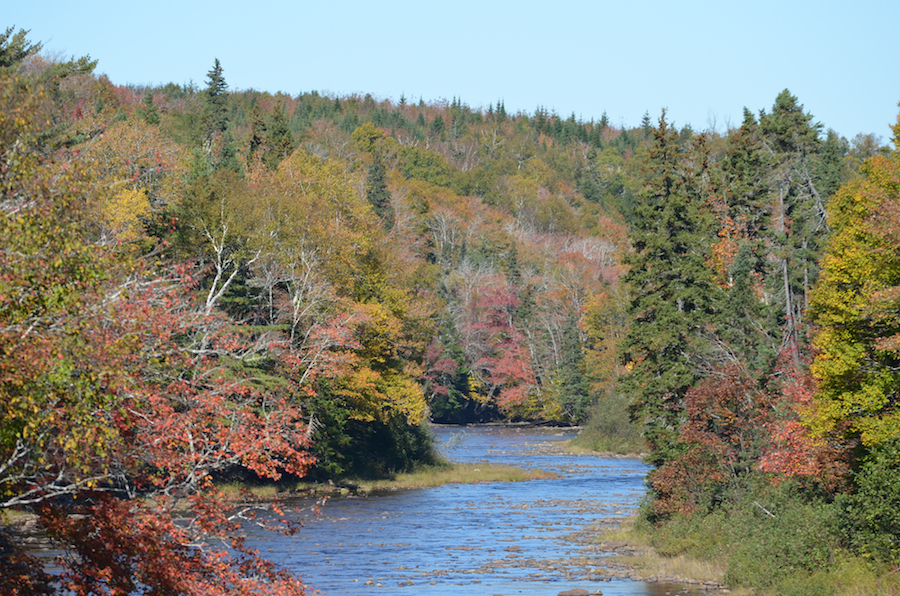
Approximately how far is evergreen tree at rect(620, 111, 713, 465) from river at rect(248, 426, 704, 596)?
6.26 meters

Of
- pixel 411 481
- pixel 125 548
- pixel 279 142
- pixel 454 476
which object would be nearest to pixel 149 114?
pixel 279 142

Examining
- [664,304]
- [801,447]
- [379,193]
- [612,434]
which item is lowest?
[612,434]

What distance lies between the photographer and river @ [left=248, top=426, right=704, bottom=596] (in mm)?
29125

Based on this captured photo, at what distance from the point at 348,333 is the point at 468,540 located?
651 inches

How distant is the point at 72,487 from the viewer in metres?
13.0

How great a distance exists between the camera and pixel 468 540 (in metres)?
37.5

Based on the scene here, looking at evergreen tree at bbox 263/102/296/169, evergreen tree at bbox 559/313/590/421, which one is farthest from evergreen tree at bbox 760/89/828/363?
evergreen tree at bbox 263/102/296/169

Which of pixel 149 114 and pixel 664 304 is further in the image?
pixel 149 114

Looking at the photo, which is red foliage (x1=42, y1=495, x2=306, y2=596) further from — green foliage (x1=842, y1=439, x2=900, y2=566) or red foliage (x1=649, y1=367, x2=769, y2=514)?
red foliage (x1=649, y1=367, x2=769, y2=514)

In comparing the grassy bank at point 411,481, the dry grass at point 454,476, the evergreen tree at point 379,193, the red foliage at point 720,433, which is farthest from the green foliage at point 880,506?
the evergreen tree at point 379,193

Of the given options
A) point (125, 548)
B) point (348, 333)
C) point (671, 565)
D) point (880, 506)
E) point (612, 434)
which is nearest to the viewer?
point (125, 548)

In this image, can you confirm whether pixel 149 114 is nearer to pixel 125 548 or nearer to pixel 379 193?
pixel 379 193

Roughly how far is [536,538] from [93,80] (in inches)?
2732

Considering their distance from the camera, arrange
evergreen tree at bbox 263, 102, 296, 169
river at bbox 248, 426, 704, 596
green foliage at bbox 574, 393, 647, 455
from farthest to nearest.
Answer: evergreen tree at bbox 263, 102, 296, 169
green foliage at bbox 574, 393, 647, 455
river at bbox 248, 426, 704, 596
